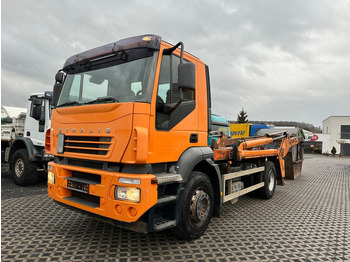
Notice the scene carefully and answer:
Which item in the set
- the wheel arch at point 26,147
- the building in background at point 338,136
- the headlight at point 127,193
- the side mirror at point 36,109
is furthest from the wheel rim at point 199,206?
the building in background at point 338,136

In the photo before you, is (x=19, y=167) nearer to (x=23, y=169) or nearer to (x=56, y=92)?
(x=23, y=169)

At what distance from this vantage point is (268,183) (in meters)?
6.14

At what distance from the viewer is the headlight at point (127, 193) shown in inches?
106

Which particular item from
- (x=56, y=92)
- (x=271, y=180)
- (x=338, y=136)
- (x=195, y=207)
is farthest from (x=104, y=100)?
(x=338, y=136)

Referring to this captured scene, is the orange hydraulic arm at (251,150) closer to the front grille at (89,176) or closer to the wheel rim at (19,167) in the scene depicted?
the front grille at (89,176)

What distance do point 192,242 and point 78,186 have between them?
1.76m

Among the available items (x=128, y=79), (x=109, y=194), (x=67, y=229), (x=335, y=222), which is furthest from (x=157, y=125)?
(x=335, y=222)

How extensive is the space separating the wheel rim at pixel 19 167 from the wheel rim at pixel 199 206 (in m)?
5.58

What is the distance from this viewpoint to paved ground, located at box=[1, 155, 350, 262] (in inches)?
122

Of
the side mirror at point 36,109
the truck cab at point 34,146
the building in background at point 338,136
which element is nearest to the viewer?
the side mirror at point 36,109

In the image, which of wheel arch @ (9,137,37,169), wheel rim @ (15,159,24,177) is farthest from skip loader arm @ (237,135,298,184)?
wheel rim @ (15,159,24,177)

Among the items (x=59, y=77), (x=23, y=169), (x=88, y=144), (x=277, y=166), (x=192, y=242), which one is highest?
(x=59, y=77)

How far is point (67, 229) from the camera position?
3.85 meters

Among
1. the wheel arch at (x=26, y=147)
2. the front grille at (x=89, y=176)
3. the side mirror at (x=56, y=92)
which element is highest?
the side mirror at (x=56, y=92)
